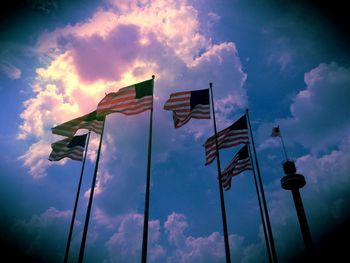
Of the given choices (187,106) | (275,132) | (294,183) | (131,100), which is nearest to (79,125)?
(131,100)

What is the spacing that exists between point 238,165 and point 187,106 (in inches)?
296

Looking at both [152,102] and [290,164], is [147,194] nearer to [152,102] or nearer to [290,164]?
[152,102]

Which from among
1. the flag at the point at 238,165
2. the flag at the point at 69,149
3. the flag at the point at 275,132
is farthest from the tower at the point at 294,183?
the flag at the point at 69,149

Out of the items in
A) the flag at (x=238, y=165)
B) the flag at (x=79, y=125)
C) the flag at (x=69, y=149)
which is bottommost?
the flag at (x=238, y=165)

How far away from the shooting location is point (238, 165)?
22516 mm

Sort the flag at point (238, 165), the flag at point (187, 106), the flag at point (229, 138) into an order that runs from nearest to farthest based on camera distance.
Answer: the flag at point (187, 106) < the flag at point (229, 138) < the flag at point (238, 165)

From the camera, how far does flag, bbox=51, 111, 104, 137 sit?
71.3 feet

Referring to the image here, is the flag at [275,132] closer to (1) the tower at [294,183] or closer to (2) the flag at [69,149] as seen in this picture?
(1) the tower at [294,183]

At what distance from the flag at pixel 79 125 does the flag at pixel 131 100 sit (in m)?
2.41

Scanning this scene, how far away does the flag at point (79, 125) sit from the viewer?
71.3ft

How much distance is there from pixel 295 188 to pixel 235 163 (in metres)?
12.3

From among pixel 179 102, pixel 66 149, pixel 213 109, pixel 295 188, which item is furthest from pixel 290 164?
pixel 66 149

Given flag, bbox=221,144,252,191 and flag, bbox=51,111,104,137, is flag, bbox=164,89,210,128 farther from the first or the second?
flag, bbox=51,111,104,137

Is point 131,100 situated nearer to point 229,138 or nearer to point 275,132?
point 229,138
